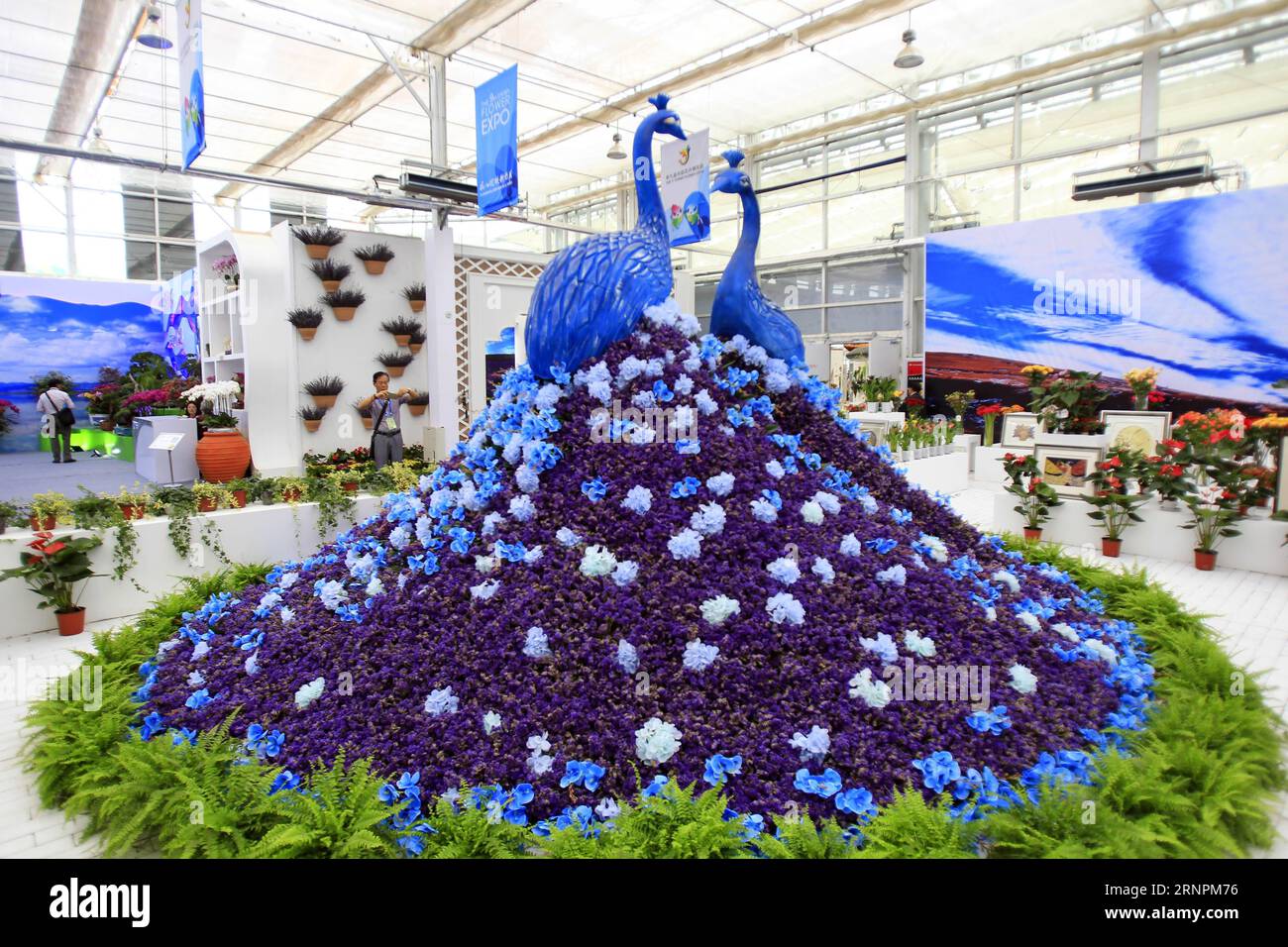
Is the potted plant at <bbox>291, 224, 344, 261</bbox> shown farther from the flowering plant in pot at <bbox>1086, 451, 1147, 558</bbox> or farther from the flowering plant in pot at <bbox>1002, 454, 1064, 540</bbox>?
the flowering plant in pot at <bbox>1086, 451, 1147, 558</bbox>

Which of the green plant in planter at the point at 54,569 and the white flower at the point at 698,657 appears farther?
the green plant in planter at the point at 54,569

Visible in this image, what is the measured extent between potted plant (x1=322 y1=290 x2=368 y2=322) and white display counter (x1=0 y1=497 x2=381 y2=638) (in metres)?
2.98

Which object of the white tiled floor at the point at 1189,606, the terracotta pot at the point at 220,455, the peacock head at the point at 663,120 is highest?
the peacock head at the point at 663,120

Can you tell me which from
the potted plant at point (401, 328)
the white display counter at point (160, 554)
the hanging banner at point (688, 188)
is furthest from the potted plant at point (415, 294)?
the hanging banner at point (688, 188)

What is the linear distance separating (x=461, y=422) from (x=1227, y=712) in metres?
7.37

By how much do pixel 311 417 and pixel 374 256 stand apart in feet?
6.00

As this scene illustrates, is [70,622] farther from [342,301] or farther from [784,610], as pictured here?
[342,301]

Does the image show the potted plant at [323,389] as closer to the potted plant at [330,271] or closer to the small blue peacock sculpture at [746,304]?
the potted plant at [330,271]

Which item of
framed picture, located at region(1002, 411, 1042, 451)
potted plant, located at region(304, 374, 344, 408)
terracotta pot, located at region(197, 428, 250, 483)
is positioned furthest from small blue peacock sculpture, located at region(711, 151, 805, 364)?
framed picture, located at region(1002, 411, 1042, 451)

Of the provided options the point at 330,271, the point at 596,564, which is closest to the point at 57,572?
the point at 596,564

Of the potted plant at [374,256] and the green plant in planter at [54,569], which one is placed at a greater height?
the potted plant at [374,256]

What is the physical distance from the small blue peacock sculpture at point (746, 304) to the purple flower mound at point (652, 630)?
0.12 metres

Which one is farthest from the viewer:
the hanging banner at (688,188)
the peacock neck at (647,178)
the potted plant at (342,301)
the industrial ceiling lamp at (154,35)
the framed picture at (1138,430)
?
the potted plant at (342,301)

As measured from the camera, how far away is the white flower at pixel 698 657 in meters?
2.31
